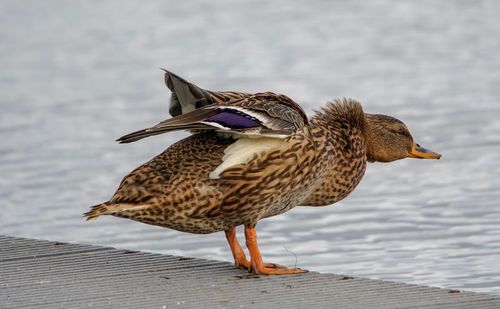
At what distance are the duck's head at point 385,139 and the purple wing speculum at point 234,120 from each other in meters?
1.54

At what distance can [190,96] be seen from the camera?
286 inches

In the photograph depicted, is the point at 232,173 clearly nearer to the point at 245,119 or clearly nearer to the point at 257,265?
the point at 245,119

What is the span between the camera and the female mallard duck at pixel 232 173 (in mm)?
6754

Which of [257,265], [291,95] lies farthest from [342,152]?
[291,95]

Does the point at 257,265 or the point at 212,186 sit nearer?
the point at 212,186

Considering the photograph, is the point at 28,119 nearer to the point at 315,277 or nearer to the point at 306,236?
the point at 306,236

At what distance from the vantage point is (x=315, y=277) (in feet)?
22.2

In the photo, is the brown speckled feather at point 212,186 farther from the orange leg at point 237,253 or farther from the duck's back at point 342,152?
the duck's back at point 342,152

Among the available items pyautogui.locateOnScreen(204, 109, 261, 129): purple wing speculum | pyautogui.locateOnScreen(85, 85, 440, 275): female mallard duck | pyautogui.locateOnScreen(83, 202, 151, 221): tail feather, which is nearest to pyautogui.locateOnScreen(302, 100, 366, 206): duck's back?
pyautogui.locateOnScreen(85, 85, 440, 275): female mallard duck

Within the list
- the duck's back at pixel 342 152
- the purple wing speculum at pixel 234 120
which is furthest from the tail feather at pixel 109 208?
Result: the duck's back at pixel 342 152

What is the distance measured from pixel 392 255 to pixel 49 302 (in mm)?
2820

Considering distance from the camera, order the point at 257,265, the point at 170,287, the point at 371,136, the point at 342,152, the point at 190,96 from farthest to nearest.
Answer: the point at 371,136 → the point at 342,152 → the point at 190,96 → the point at 257,265 → the point at 170,287

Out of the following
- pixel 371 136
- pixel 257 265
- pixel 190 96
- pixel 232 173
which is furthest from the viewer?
pixel 371 136

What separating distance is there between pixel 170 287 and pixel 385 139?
2.19 metres
